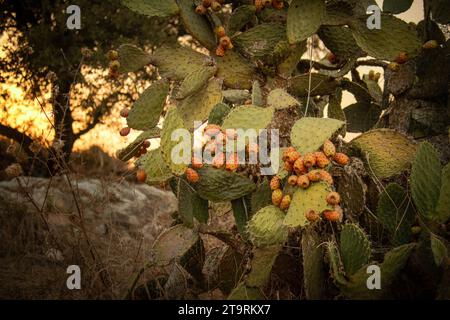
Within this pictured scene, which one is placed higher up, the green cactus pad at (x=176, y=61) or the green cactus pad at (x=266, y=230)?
the green cactus pad at (x=176, y=61)

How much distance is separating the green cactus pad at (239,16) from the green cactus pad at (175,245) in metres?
0.97

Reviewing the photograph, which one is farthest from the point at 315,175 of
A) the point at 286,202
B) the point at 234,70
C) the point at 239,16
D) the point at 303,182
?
the point at 239,16

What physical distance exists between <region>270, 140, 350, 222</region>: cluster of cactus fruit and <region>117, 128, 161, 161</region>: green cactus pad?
0.64 meters

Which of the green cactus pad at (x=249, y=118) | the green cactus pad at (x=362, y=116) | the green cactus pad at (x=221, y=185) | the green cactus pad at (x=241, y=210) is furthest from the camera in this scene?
the green cactus pad at (x=362, y=116)

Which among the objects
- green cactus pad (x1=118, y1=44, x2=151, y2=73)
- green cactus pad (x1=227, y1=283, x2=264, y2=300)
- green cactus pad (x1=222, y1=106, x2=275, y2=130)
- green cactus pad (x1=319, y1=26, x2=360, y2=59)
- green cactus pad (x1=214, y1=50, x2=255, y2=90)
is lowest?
green cactus pad (x1=227, y1=283, x2=264, y2=300)

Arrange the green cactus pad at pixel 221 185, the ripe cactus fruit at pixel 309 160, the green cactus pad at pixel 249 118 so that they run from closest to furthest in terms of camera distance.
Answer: the ripe cactus fruit at pixel 309 160, the green cactus pad at pixel 249 118, the green cactus pad at pixel 221 185

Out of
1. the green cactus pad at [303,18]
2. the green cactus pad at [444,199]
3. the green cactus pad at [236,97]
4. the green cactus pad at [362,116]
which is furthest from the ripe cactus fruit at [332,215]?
the green cactus pad at [362,116]

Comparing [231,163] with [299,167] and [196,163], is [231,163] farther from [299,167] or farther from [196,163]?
[299,167]

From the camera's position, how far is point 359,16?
185cm

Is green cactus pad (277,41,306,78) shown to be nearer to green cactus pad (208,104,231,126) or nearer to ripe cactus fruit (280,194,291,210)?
green cactus pad (208,104,231,126)

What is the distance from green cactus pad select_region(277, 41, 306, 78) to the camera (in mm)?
1860

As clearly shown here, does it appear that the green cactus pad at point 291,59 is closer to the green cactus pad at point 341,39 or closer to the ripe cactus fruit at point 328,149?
the green cactus pad at point 341,39

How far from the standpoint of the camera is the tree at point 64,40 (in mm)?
5227

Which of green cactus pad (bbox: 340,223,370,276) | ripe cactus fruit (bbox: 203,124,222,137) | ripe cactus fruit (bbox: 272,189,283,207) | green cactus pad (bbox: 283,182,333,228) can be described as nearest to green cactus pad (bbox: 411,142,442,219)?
green cactus pad (bbox: 340,223,370,276)
